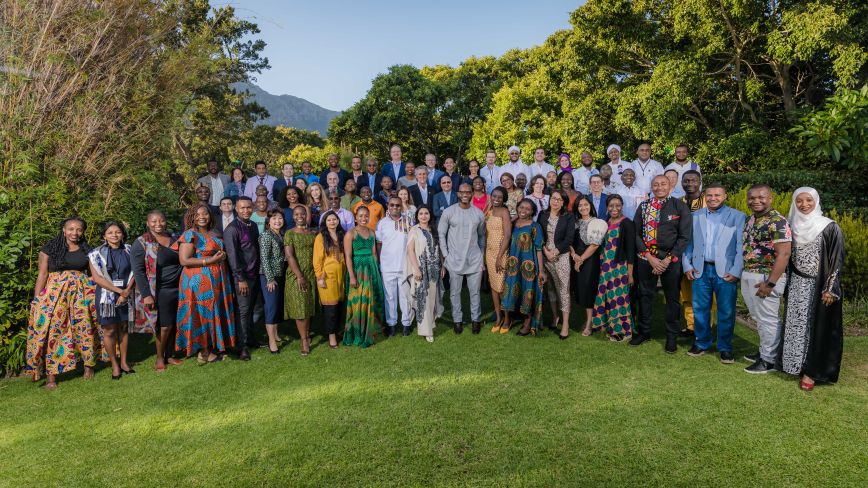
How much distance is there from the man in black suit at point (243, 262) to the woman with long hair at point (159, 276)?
0.59 m

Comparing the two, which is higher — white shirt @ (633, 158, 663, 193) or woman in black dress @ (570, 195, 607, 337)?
white shirt @ (633, 158, 663, 193)

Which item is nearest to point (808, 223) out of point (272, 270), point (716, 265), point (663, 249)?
point (716, 265)

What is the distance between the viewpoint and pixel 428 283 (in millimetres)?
6344

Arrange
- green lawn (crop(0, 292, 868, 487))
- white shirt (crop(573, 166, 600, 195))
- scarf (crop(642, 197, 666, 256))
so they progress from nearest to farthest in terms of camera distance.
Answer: green lawn (crop(0, 292, 868, 487)), scarf (crop(642, 197, 666, 256)), white shirt (crop(573, 166, 600, 195))

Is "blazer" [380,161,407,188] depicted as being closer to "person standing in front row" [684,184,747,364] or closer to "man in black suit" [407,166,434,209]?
"man in black suit" [407,166,434,209]

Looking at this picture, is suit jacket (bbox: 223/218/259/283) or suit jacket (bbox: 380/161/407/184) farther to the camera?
Answer: suit jacket (bbox: 380/161/407/184)

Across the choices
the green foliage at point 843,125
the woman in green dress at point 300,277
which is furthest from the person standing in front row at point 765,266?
the woman in green dress at point 300,277

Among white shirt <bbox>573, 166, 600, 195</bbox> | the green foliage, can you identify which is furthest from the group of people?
the green foliage

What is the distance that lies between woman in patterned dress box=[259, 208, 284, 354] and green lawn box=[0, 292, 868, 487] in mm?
556

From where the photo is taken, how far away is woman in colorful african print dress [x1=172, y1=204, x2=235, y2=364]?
536 centimetres

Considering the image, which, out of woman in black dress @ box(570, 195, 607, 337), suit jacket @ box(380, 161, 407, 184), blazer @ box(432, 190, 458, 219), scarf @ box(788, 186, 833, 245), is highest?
suit jacket @ box(380, 161, 407, 184)

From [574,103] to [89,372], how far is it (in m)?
15.7

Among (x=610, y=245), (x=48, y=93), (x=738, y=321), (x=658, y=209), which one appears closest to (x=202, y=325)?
(x=48, y=93)

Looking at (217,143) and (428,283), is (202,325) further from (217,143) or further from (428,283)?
(217,143)
